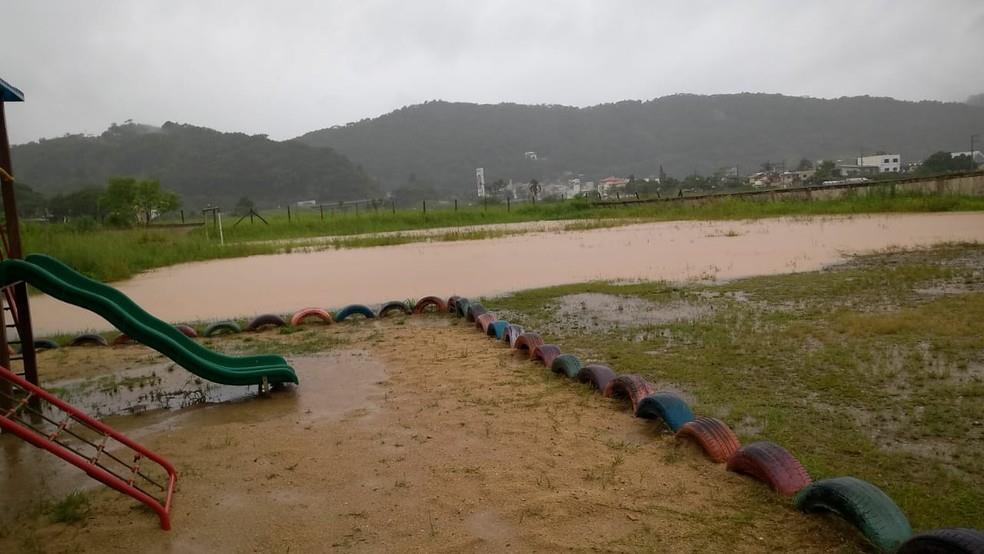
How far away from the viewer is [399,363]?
21.7 ft

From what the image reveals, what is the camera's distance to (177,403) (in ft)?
18.9

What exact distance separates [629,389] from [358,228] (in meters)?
28.0

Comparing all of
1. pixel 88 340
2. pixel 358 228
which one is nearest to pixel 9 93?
pixel 88 340

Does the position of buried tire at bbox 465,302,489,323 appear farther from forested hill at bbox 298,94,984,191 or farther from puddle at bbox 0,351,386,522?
forested hill at bbox 298,94,984,191

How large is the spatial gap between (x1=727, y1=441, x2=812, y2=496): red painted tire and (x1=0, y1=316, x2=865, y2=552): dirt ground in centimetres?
6

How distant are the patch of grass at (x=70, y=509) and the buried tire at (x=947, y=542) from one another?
140 inches

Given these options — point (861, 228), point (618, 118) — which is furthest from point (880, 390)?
point (618, 118)

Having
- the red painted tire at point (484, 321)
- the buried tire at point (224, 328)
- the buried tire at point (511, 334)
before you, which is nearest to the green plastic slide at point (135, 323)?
the buried tire at point (511, 334)

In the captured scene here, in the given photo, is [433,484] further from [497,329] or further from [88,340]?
[88,340]

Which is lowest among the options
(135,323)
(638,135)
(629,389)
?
(629,389)

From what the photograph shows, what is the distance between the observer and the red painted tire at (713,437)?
384 cm

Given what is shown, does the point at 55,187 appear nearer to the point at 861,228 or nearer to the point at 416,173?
the point at 416,173

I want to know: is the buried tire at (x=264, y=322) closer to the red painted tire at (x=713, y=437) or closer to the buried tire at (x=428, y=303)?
the buried tire at (x=428, y=303)

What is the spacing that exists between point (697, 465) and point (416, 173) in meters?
93.4
